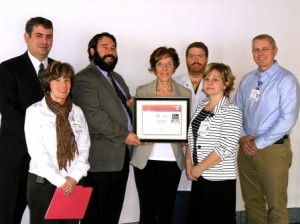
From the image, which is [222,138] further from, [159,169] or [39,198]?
[39,198]

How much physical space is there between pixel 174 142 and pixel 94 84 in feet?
2.34

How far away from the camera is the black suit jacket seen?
8.64ft

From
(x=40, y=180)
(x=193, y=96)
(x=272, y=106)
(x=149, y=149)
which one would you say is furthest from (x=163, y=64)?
(x=40, y=180)

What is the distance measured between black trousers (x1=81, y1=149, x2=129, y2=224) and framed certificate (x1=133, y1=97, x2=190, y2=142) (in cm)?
27

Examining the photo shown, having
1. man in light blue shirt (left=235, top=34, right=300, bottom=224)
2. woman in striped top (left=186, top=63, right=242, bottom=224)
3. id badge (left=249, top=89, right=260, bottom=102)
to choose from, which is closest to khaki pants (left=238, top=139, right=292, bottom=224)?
man in light blue shirt (left=235, top=34, right=300, bottom=224)

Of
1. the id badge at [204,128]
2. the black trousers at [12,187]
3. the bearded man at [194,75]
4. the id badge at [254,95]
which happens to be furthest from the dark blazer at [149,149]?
the black trousers at [12,187]

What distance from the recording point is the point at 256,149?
3092 mm

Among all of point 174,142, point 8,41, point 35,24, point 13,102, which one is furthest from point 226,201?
point 8,41

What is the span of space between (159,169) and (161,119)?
14.3 inches

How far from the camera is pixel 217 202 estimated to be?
2645mm

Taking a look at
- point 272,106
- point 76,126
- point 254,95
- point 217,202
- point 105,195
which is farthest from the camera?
point 254,95

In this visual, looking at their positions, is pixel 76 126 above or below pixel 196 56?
below

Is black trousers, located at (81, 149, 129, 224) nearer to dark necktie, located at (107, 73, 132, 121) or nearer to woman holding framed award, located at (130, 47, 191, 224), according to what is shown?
woman holding framed award, located at (130, 47, 191, 224)

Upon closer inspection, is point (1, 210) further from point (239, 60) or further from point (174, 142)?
point (239, 60)
